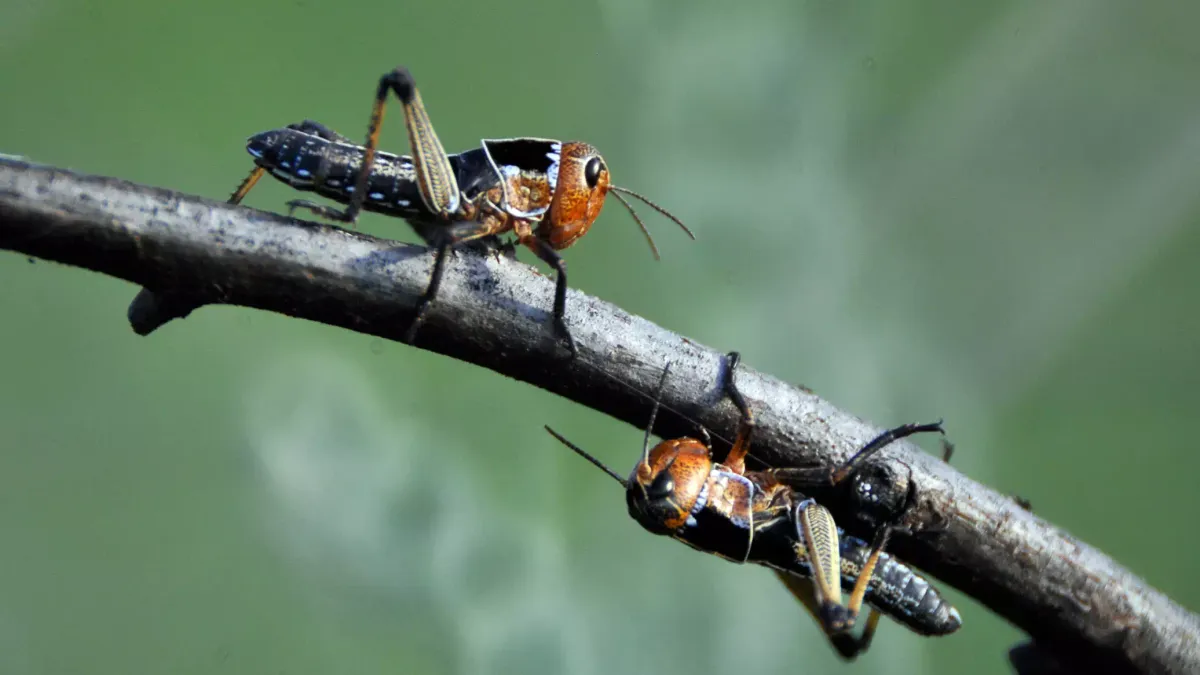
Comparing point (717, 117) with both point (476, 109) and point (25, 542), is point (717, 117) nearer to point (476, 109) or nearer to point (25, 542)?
point (476, 109)

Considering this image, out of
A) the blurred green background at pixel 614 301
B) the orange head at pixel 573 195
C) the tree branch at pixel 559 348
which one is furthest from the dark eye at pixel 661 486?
the blurred green background at pixel 614 301

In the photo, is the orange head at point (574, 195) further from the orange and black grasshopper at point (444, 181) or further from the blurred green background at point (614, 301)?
the blurred green background at point (614, 301)

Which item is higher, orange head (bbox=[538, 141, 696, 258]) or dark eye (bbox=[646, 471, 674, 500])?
orange head (bbox=[538, 141, 696, 258])

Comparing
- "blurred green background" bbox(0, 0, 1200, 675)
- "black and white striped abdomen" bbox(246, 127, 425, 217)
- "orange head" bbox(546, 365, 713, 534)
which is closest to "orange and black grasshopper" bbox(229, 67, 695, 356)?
"black and white striped abdomen" bbox(246, 127, 425, 217)

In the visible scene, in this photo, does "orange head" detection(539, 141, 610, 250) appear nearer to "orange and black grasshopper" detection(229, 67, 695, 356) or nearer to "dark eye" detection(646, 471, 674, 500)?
"orange and black grasshopper" detection(229, 67, 695, 356)

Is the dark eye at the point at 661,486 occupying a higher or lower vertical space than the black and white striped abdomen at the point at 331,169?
lower

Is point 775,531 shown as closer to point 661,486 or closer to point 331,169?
point 661,486

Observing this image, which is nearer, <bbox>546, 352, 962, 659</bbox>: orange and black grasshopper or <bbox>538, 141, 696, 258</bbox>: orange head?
<bbox>546, 352, 962, 659</bbox>: orange and black grasshopper
